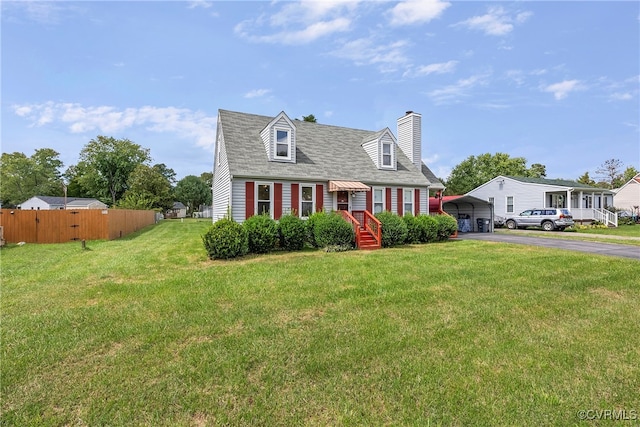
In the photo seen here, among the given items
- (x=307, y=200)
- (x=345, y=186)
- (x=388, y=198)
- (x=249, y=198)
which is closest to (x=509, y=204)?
(x=388, y=198)

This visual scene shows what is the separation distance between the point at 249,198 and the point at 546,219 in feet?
70.1

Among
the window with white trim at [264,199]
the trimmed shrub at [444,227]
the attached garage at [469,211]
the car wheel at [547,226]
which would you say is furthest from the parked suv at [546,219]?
the window with white trim at [264,199]

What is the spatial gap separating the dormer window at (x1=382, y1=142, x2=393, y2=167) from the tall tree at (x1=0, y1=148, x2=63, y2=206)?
69.9m

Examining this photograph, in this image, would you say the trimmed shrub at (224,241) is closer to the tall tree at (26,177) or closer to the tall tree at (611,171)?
the tall tree at (611,171)

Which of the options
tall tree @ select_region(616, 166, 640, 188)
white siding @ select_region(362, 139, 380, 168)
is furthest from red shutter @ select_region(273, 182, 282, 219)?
tall tree @ select_region(616, 166, 640, 188)

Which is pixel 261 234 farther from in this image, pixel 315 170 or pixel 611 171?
pixel 611 171

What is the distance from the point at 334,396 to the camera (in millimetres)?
2857

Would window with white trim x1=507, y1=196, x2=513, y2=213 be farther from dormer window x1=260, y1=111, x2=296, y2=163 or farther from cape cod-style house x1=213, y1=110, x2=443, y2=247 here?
dormer window x1=260, y1=111, x2=296, y2=163

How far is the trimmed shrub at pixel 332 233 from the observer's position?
11.3 metres

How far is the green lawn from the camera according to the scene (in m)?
2.71

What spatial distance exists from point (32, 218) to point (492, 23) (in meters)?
21.4

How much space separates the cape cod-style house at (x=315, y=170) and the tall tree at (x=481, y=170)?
3246 cm

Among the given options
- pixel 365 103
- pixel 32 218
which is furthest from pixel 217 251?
pixel 365 103

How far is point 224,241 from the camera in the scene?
9.39 meters
